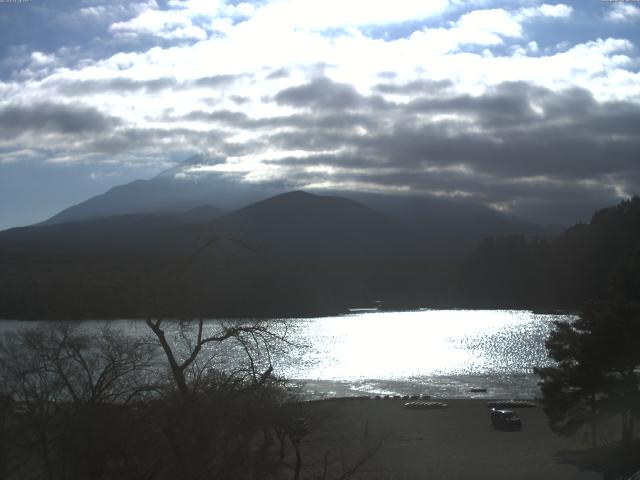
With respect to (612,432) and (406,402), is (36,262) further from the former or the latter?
(612,432)

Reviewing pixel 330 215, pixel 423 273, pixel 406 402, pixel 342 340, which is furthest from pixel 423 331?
pixel 330 215

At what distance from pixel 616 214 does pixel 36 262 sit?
8920 cm

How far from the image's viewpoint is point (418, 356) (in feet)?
222

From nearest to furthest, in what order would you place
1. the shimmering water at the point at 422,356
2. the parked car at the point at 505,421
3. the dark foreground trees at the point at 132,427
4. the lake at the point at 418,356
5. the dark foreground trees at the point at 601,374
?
the dark foreground trees at the point at 132,427 → the dark foreground trees at the point at 601,374 → the parked car at the point at 505,421 → the lake at the point at 418,356 → the shimmering water at the point at 422,356

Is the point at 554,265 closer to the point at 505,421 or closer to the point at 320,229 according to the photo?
the point at 320,229

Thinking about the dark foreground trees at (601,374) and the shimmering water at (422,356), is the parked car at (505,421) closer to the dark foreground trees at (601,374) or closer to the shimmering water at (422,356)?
the dark foreground trees at (601,374)

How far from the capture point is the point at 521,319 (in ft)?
356

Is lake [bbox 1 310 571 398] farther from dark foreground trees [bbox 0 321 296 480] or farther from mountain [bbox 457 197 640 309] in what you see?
dark foreground trees [bbox 0 321 296 480]

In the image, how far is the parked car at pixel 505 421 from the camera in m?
29.0

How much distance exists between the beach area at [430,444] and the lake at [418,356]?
92.0 inches

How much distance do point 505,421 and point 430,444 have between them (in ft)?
14.8

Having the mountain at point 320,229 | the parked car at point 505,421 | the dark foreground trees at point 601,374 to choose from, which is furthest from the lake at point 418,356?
the mountain at point 320,229

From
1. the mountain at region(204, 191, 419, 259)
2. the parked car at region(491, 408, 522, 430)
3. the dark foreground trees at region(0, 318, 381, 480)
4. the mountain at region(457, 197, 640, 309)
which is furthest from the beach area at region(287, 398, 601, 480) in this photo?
the mountain at region(204, 191, 419, 259)

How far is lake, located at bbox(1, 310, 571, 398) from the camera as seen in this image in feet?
151
